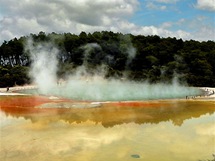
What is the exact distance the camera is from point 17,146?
63.4 feet

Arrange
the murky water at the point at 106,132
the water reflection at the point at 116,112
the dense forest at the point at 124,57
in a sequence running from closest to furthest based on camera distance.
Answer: the murky water at the point at 106,132 < the water reflection at the point at 116,112 < the dense forest at the point at 124,57

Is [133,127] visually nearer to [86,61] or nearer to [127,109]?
[127,109]

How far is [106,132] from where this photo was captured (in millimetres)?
22922

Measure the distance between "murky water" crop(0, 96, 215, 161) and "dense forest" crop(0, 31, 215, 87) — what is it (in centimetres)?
3092

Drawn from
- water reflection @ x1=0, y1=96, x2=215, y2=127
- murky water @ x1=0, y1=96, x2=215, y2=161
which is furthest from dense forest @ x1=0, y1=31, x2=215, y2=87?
murky water @ x1=0, y1=96, x2=215, y2=161

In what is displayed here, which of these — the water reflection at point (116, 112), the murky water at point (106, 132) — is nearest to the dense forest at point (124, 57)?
the water reflection at point (116, 112)

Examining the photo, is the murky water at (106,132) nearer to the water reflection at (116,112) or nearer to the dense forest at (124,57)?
the water reflection at (116,112)

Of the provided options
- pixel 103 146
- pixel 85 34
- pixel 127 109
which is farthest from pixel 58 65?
pixel 103 146

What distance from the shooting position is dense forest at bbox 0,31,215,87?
6628 cm

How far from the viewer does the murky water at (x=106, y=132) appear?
1781cm

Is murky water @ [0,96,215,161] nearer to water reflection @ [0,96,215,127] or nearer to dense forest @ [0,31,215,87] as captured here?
water reflection @ [0,96,215,127]

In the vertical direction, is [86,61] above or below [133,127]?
above

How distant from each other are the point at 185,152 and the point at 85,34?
67424 millimetres

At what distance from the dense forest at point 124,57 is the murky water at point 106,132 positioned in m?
30.9
